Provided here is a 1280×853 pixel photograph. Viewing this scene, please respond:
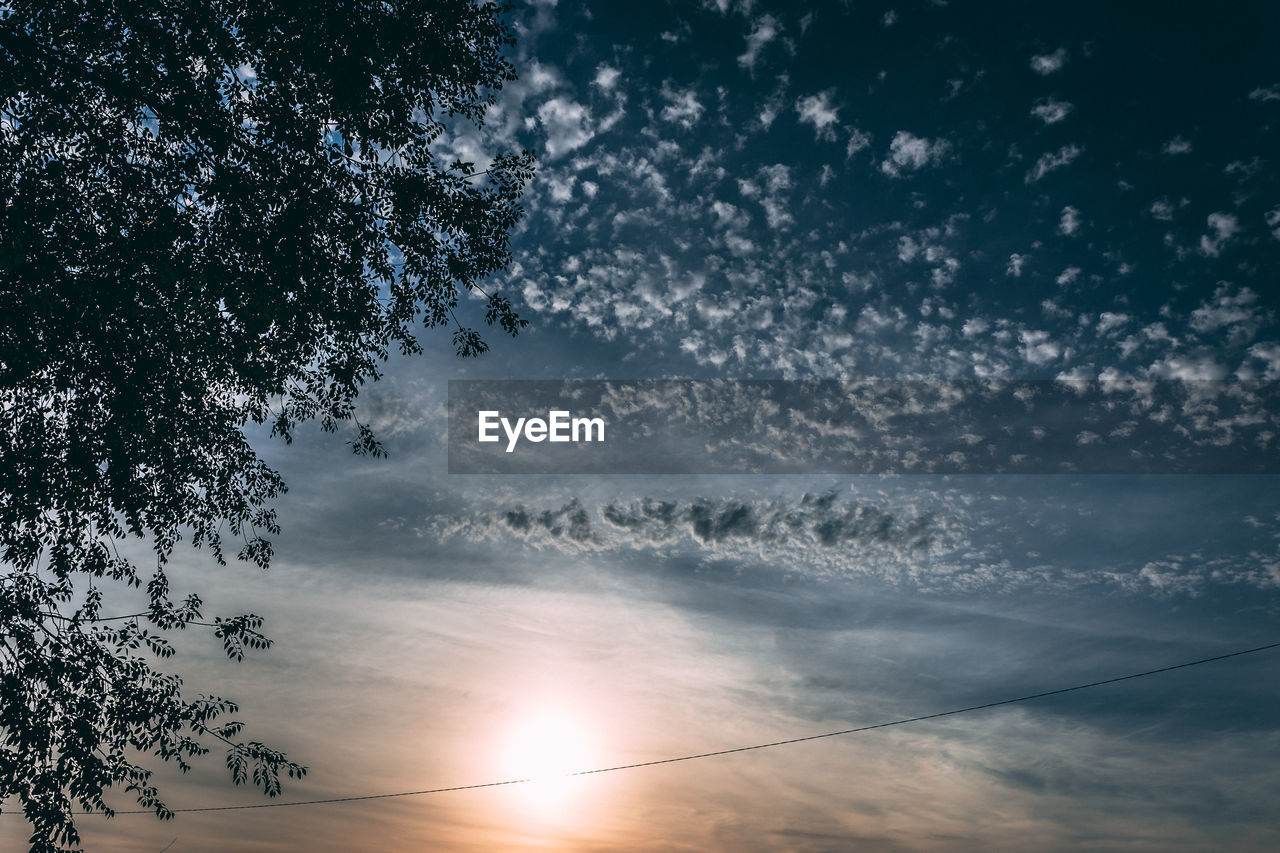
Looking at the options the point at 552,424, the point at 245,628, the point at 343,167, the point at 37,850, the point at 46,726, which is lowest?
the point at 37,850

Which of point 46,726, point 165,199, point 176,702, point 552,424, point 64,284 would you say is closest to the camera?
point 64,284

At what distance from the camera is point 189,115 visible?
8812mm

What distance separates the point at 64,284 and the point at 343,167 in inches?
128

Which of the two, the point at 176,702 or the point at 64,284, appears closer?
the point at 64,284

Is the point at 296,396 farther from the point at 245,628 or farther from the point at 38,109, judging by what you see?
the point at 38,109

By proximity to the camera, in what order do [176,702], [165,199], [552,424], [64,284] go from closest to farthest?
[64,284]
[165,199]
[176,702]
[552,424]

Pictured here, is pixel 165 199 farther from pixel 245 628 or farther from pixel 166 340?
pixel 245 628

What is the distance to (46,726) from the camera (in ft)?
32.2

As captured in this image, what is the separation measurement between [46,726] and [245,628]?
7.94ft

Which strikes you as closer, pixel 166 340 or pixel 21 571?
pixel 166 340

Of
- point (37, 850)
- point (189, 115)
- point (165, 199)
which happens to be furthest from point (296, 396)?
point (37, 850)

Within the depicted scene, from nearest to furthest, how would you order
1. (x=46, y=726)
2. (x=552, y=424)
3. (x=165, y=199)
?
(x=165, y=199) → (x=46, y=726) → (x=552, y=424)

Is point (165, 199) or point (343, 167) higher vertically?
point (343, 167)

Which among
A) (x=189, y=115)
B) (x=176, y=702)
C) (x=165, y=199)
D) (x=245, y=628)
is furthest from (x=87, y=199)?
(x=176, y=702)
